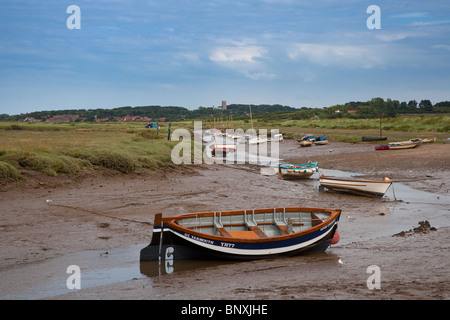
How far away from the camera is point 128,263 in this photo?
1291cm

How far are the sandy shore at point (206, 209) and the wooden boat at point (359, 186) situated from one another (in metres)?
0.59

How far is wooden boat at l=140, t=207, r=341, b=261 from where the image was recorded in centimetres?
1263

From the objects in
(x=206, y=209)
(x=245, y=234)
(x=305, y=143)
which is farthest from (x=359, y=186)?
(x=305, y=143)

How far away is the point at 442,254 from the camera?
13.6m

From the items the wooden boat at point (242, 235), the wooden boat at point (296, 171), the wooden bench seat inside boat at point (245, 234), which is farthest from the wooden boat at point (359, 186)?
the wooden bench seat inside boat at point (245, 234)

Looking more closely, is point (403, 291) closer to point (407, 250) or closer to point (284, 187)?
point (407, 250)

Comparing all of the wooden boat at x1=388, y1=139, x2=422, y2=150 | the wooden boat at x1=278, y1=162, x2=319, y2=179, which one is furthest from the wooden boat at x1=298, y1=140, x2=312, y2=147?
the wooden boat at x1=278, y1=162, x2=319, y2=179

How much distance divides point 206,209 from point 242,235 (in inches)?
250

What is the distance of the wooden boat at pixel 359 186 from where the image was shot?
24442mm

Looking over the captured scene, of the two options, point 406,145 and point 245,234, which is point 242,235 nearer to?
point 245,234

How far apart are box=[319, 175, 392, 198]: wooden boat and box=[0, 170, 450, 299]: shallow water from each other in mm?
2449

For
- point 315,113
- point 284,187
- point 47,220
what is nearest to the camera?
point 47,220

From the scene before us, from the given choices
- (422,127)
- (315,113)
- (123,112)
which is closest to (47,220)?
(422,127)

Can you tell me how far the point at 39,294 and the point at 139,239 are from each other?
511 centimetres
